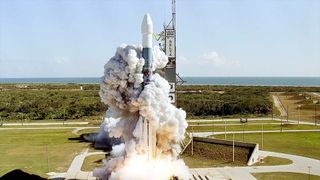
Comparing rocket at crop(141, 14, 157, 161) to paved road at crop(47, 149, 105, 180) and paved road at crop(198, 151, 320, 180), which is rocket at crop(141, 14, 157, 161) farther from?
paved road at crop(198, 151, 320, 180)

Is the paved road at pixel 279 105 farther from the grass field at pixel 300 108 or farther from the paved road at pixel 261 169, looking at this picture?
the paved road at pixel 261 169

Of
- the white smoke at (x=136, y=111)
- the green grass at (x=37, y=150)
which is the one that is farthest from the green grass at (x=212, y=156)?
the green grass at (x=37, y=150)

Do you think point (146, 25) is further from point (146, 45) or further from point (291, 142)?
point (291, 142)

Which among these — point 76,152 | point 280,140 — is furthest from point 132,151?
point 280,140

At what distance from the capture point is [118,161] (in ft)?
122

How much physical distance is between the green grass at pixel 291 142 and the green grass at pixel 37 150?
23779 mm

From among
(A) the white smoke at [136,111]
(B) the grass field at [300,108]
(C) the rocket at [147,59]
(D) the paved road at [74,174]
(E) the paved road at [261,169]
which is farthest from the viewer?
(B) the grass field at [300,108]

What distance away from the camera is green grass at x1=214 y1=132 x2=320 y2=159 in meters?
57.5

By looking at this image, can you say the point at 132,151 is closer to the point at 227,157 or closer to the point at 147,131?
the point at 147,131

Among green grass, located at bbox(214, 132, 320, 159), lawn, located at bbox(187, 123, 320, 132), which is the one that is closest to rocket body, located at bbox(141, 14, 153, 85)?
green grass, located at bbox(214, 132, 320, 159)

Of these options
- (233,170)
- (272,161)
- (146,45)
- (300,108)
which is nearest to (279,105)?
(300,108)

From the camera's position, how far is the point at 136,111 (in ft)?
115

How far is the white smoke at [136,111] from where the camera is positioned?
34.2 meters

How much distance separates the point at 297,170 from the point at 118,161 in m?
21.5
